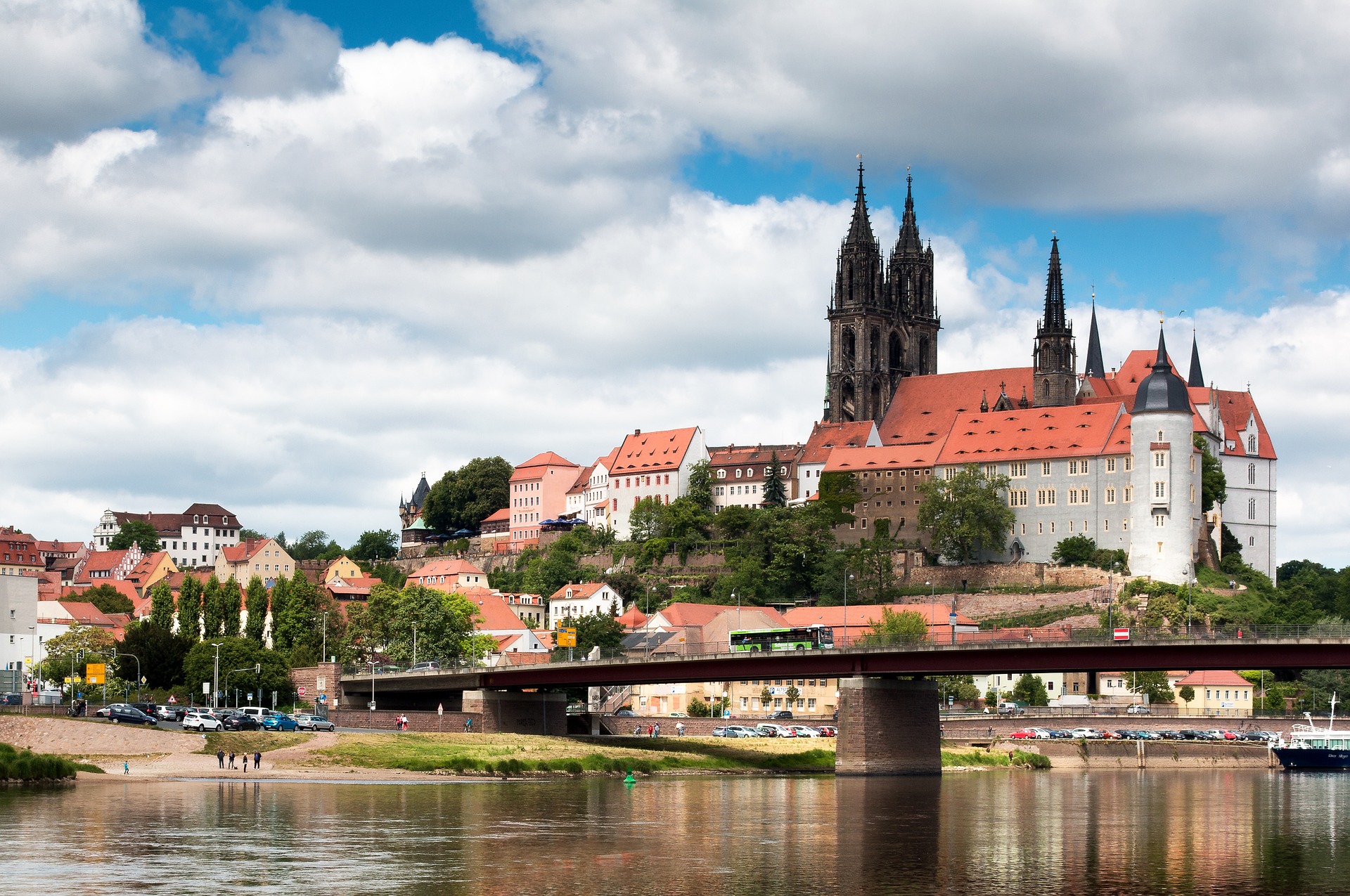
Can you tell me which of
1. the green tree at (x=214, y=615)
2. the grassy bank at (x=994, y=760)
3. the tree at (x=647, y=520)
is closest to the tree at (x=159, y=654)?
the green tree at (x=214, y=615)

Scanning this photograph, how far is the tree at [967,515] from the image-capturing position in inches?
6486

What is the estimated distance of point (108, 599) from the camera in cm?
18212

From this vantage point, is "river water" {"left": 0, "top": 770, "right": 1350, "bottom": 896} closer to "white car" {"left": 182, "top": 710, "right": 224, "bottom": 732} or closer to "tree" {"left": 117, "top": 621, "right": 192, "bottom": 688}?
"white car" {"left": 182, "top": 710, "right": 224, "bottom": 732}

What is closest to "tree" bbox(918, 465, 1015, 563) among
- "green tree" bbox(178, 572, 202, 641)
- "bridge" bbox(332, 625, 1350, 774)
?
"bridge" bbox(332, 625, 1350, 774)

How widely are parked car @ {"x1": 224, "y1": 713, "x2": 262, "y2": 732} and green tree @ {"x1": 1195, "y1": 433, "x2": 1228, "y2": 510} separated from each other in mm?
94428

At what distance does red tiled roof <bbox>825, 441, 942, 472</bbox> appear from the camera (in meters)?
178

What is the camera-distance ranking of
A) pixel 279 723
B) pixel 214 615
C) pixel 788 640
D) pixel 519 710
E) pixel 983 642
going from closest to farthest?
pixel 983 642 → pixel 279 723 → pixel 788 640 → pixel 519 710 → pixel 214 615

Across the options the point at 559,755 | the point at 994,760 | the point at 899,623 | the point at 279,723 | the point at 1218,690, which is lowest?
the point at 994,760

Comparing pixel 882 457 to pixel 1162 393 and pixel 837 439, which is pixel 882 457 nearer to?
pixel 837 439

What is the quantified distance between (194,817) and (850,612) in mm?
99519

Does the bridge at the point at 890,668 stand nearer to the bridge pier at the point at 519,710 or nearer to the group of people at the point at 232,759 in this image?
the bridge pier at the point at 519,710

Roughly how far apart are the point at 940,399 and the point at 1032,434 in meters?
22.2

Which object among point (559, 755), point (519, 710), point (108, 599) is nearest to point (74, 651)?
point (519, 710)

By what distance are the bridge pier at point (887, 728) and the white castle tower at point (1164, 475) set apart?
A: 212ft
